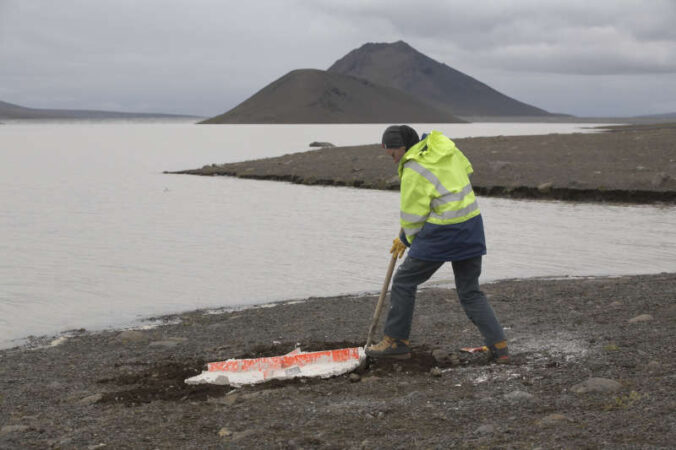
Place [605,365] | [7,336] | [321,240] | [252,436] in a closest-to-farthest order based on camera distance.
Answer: [252,436] < [605,365] < [7,336] < [321,240]

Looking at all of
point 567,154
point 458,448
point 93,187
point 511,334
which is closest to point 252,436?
point 458,448

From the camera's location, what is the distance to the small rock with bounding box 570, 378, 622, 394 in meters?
6.38

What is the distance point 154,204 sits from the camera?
28.3m

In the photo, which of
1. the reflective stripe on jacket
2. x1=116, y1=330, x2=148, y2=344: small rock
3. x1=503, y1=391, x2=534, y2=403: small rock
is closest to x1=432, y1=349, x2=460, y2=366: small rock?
the reflective stripe on jacket

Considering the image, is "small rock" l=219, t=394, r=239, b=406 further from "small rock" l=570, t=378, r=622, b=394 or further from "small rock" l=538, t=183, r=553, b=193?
"small rock" l=538, t=183, r=553, b=193

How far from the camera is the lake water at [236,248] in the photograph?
43.0 feet

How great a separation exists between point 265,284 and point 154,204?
1516 cm

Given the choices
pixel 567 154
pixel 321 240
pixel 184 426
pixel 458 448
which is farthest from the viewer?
pixel 567 154

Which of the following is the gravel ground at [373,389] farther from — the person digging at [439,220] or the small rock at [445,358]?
the person digging at [439,220]

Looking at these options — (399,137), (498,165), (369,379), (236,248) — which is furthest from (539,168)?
(369,379)

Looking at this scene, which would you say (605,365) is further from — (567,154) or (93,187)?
(93,187)

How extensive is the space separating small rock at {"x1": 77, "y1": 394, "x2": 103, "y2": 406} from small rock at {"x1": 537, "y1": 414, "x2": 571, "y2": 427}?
145 inches

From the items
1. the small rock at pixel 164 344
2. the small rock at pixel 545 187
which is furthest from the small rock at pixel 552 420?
the small rock at pixel 545 187

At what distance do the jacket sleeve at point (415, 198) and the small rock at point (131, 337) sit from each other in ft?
13.0
